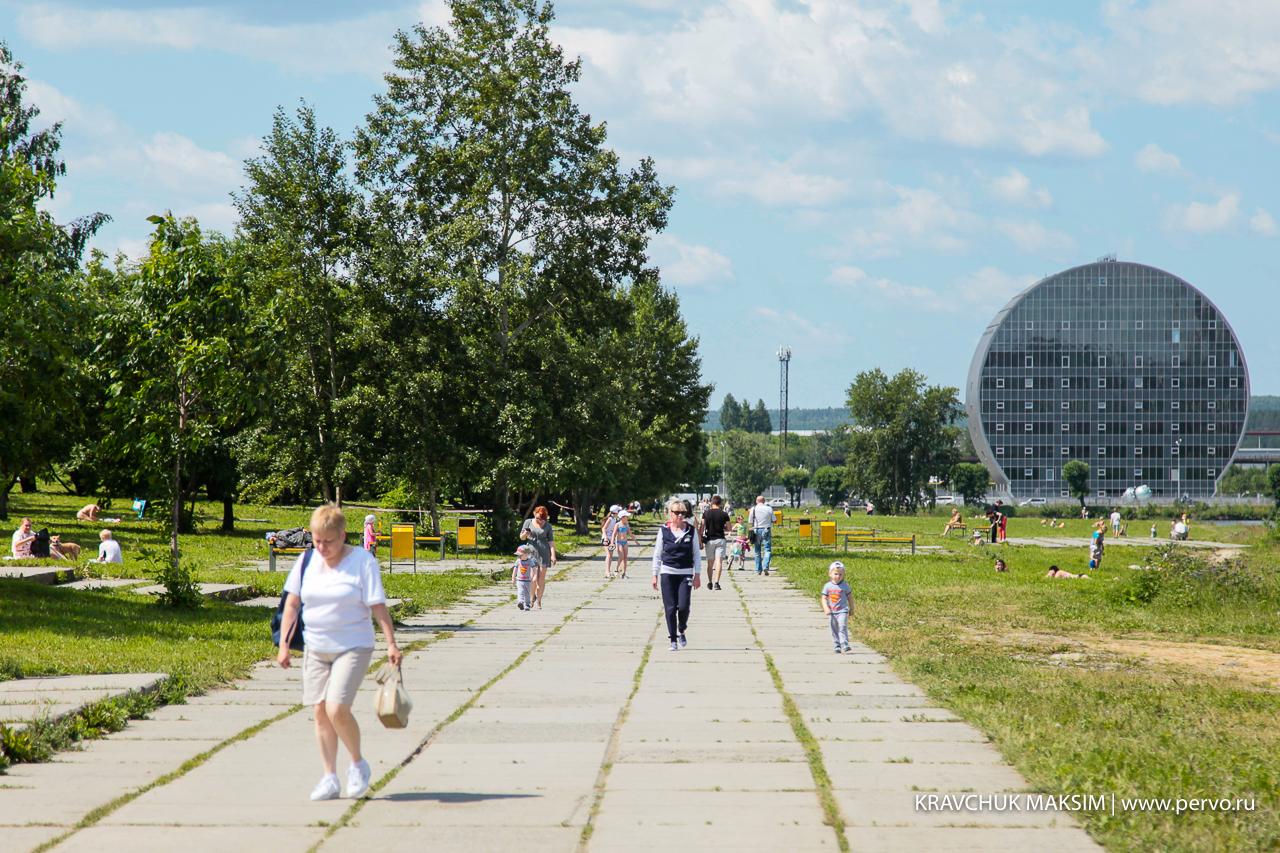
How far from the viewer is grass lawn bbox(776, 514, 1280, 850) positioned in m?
7.50

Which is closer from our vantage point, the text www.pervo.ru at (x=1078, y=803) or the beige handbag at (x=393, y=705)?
the text www.pervo.ru at (x=1078, y=803)

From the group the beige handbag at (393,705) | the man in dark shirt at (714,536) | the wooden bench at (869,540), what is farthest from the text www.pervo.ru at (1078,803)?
the wooden bench at (869,540)

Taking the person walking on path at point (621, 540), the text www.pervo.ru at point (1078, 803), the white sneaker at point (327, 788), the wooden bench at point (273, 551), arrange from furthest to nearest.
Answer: the person walking on path at point (621, 540), the wooden bench at point (273, 551), the white sneaker at point (327, 788), the text www.pervo.ru at point (1078, 803)

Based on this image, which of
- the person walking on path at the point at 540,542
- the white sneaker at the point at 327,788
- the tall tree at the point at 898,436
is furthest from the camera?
the tall tree at the point at 898,436

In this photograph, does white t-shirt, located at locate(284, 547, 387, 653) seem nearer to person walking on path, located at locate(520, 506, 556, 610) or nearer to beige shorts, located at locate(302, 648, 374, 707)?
beige shorts, located at locate(302, 648, 374, 707)

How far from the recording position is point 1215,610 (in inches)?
867

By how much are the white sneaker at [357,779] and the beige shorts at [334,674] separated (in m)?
0.33

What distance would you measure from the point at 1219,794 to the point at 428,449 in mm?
31359

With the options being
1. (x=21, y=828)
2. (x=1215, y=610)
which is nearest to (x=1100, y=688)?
(x=21, y=828)

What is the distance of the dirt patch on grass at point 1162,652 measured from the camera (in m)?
14.3

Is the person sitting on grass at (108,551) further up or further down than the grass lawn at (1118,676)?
further up

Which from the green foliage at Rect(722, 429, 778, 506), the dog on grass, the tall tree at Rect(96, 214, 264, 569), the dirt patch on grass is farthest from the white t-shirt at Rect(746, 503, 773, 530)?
the green foliage at Rect(722, 429, 778, 506)

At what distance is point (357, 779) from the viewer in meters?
7.45

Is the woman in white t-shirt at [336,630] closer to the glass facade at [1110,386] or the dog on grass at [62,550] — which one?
the dog on grass at [62,550]
